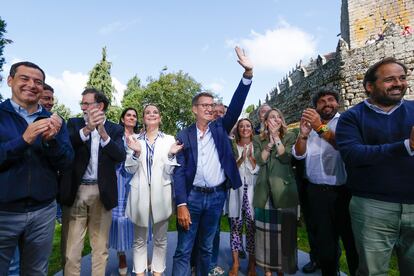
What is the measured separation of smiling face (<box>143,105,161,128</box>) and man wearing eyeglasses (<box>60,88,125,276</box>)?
41 centimetres

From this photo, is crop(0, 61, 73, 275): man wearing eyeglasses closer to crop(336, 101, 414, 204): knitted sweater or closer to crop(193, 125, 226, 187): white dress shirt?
crop(193, 125, 226, 187): white dress shirt

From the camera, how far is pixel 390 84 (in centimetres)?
221

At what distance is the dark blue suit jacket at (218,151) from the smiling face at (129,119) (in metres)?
1.52

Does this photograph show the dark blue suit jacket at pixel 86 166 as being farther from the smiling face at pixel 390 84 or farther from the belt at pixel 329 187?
the smiling face at pixel 390 84

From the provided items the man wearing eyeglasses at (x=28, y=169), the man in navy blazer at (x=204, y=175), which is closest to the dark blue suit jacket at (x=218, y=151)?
the man in navy blazer at (x=204, y=175)

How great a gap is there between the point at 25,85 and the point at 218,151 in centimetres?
192

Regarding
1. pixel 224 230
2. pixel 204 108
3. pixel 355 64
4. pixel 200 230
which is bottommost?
A: pixel 224 230

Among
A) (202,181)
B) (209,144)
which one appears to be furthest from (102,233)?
(209,144)

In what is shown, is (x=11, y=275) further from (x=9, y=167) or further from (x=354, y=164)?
(x=354, y=164)

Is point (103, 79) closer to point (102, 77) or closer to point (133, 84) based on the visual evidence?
point (102, 77)

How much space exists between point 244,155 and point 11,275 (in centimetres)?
292

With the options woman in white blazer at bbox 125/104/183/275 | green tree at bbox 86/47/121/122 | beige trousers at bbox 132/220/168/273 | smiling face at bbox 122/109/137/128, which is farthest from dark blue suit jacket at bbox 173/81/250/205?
green tree at bbox 86/47/121/122

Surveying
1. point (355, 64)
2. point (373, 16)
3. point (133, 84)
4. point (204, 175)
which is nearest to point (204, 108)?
point (204, 175)

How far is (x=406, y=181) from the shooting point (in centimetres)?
212
